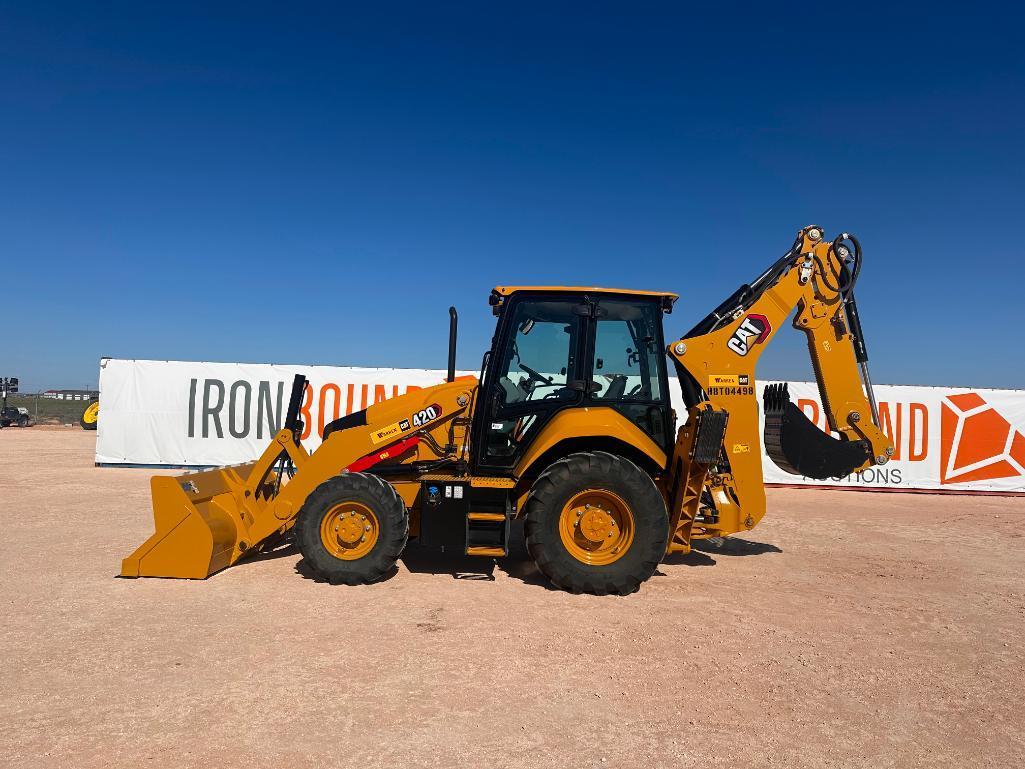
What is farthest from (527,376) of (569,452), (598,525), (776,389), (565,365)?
(776,389)

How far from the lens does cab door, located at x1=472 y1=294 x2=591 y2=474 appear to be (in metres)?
6.19

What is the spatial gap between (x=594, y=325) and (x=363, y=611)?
129 inches

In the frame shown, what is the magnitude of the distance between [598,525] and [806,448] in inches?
107

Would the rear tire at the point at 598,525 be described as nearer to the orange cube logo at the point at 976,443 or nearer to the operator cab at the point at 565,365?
the operator cab at the point at 565,365

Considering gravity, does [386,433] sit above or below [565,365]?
below

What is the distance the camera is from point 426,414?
21.2ft

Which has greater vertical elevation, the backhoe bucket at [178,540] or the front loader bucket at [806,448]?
the front loader bucket at [806,448]

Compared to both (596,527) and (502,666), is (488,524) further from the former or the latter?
(502,666)

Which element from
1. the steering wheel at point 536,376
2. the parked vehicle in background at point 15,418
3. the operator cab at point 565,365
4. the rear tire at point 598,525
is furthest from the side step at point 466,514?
the parked vehicle in background at point 15,418

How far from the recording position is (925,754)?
3.27 metres

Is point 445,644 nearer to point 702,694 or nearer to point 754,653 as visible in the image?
point 702,694

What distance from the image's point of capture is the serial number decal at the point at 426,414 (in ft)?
21.1

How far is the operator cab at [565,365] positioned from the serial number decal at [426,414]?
46cm


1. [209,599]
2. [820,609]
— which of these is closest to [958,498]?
[820,609]
